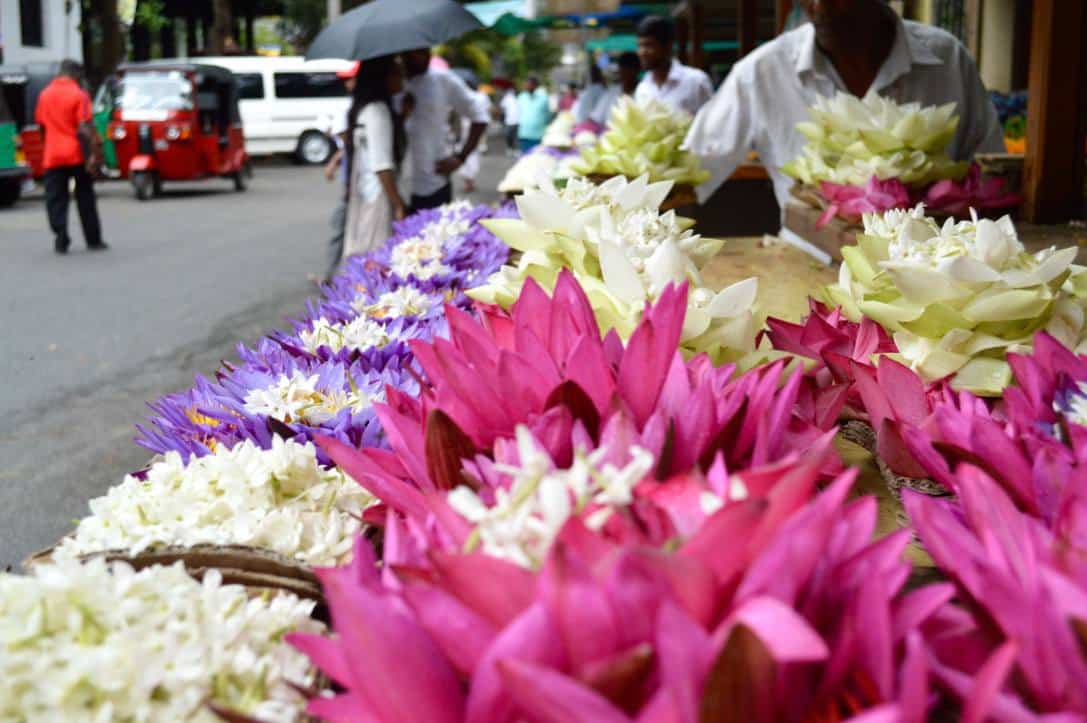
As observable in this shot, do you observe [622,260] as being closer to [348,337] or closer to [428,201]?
[348,337]

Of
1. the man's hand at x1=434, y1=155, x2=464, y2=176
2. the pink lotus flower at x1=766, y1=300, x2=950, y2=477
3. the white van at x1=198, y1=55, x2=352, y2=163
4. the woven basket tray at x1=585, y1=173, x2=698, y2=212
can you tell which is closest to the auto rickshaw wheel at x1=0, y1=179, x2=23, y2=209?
the white van at x1=198, y1=55, x2=352, y2=163

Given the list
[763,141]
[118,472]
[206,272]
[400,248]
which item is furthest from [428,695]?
[206,272]

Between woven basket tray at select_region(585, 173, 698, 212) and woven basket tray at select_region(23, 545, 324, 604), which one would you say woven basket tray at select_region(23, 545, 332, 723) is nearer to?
woven basket tray at select_region(23, 545, 324, 604)

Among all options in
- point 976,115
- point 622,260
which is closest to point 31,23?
point 976,115

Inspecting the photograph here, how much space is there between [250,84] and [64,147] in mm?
15163

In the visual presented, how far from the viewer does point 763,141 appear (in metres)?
4.27

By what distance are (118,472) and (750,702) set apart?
4705 millimetres

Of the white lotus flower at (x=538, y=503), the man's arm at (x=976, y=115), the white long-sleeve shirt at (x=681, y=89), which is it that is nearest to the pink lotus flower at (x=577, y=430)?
the white lotus flower at (x=538, y=503)

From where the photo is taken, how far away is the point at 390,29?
653 cm

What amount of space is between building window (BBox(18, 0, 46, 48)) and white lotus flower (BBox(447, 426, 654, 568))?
21562 millimetres

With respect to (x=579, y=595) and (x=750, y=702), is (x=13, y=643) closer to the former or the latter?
(x=579, y=595)

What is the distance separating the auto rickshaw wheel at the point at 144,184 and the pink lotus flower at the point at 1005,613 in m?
18.6

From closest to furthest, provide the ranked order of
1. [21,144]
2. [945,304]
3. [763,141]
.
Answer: [945,304] < [763,141] < [21,144]

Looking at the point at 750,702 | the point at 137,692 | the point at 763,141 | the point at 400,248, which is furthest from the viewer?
the point at 763,141
